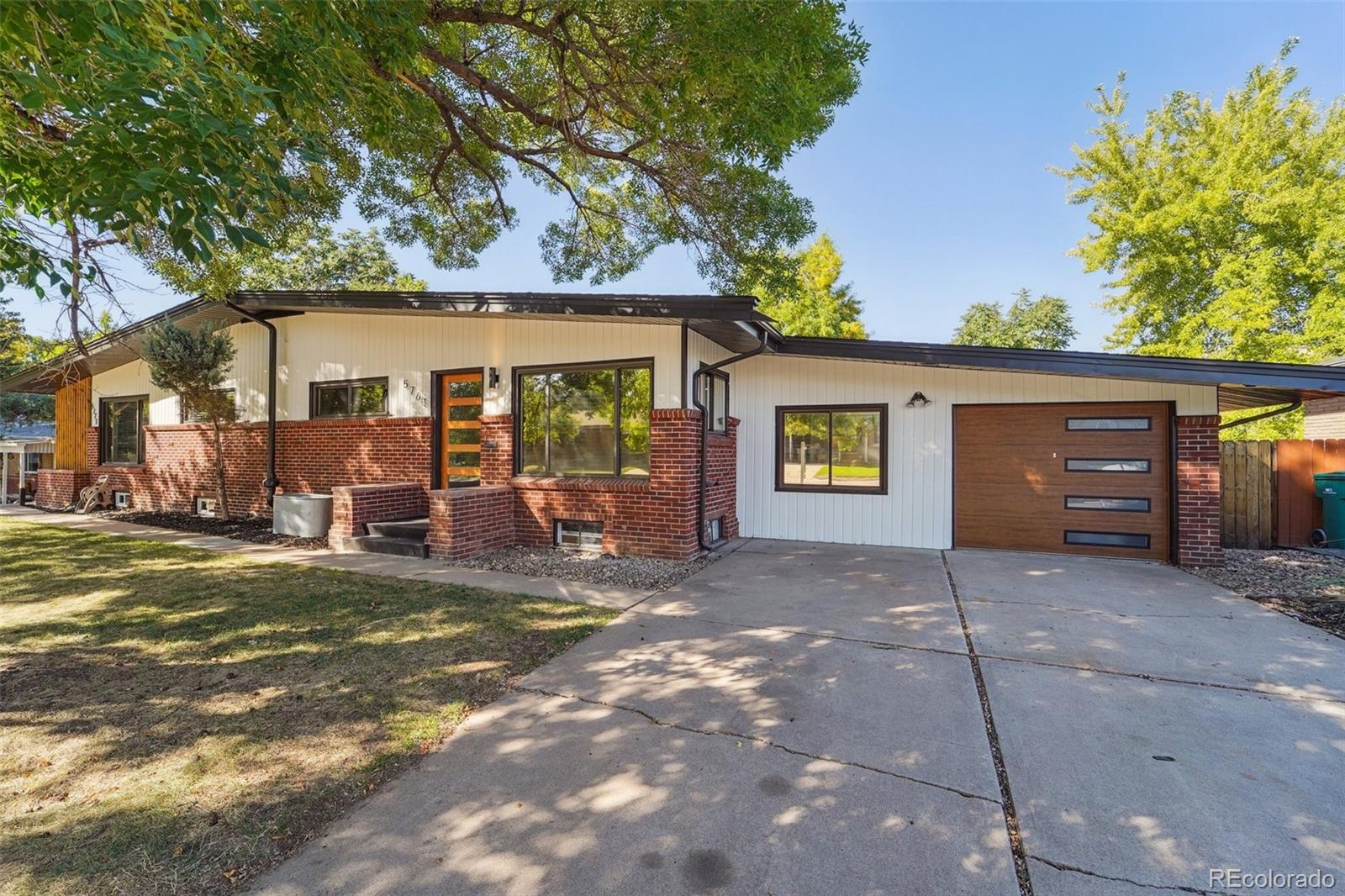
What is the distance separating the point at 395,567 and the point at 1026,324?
34.9 meters

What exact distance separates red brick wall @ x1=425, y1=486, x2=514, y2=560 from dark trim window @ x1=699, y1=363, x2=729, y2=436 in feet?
9.63

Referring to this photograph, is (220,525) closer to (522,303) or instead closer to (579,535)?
(579,535)

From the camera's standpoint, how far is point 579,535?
720 centimetres

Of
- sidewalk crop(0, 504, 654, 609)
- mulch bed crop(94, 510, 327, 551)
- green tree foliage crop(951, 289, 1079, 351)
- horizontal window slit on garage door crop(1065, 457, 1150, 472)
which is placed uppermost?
green tree foliage crop(951, 289, 1079, 351)

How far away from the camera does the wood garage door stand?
6820mm

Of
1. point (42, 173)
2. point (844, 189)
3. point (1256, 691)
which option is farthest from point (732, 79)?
point (844, 189)

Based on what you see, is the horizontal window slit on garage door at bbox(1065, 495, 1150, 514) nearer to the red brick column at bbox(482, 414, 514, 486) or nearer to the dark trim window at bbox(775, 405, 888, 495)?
the dark trim window at bbox(775, 405, 888, 495)

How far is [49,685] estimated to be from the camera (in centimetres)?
312

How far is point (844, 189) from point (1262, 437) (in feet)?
48.6

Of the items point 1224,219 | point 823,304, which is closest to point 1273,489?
point 1224,219

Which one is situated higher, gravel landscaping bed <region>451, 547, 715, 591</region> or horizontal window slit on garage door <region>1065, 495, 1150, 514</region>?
horizontal window slit on garage door <region>1065, 495, 1150, 514</region>

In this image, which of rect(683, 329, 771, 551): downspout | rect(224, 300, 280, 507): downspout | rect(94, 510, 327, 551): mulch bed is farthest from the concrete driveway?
rect(224, 300, 280, 507): downspout

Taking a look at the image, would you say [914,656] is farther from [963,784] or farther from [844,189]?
[844,189]

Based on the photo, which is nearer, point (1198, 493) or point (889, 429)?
point (1198, 493)
